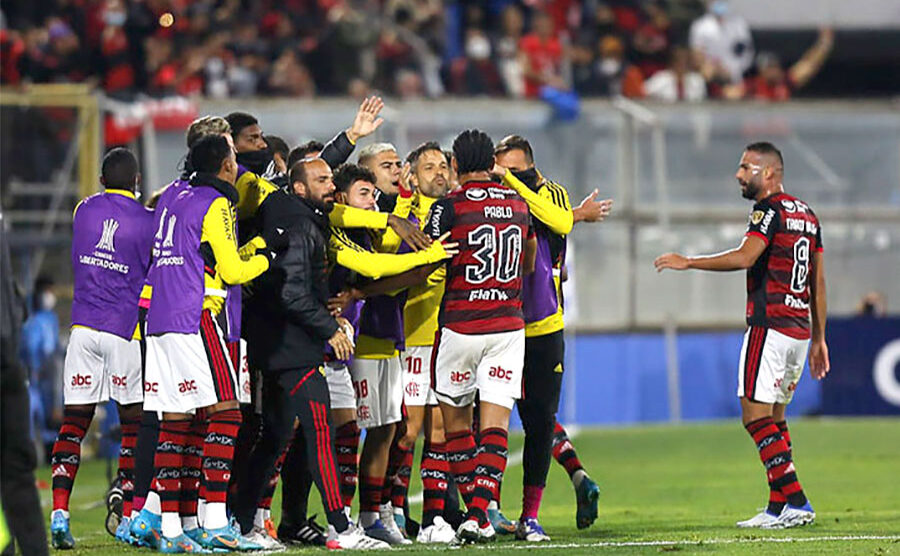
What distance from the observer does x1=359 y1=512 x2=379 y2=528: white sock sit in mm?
10539

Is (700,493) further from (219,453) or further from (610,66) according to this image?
(610,66)

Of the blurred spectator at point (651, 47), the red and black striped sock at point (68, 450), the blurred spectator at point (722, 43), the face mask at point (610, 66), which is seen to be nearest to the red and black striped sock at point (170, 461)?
the red and black striped sock at point (68, 450)

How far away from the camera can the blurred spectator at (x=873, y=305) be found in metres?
25.0

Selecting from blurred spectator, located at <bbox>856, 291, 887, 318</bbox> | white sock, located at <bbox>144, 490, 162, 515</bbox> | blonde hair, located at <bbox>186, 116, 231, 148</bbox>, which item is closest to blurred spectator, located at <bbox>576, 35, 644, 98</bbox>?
blurred spectator, located at <bbox>856, 291, 887, 318</bbox>

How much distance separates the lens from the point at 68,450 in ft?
35.2

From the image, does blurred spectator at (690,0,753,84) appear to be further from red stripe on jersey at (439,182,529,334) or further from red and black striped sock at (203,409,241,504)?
red and black striped sock at (203,409,241,504)

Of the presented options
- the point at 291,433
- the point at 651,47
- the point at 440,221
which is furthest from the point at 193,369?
the point at 651,47

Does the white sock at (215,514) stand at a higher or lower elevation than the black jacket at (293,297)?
lower

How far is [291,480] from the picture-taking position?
35.5ft

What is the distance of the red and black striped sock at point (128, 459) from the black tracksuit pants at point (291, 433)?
108cm

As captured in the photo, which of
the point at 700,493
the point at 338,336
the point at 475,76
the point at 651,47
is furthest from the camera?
the point at 651,47

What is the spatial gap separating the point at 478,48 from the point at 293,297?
56.8 ft

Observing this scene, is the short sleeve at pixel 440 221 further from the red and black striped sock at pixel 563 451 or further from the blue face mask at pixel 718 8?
the blue face mask at pixel 718 8

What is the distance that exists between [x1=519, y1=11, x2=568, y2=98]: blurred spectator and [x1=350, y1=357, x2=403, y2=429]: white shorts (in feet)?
51.0
